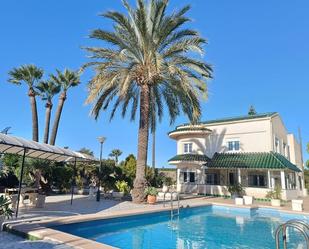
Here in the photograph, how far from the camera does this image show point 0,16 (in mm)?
19359

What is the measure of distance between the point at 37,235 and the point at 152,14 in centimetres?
1534

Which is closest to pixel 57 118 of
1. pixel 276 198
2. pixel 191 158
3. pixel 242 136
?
pixel 191 158

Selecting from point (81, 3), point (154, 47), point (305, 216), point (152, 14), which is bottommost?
point (305, 216)

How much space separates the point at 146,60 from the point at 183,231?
11.5 metres

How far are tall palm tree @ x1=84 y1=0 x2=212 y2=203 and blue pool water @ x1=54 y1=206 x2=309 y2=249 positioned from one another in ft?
15.2

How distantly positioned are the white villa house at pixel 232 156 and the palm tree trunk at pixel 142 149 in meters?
12.0

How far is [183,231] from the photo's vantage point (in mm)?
13062

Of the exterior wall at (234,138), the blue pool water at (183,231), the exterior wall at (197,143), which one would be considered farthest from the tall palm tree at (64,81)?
the blue pool water at (183,231)

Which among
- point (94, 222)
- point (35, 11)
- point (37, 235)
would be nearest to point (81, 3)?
point (35, 11)

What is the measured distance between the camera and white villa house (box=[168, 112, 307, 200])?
1115 inches

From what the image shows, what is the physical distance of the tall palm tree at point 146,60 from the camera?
18172 mm

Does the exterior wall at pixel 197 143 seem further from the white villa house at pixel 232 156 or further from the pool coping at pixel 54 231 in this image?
the pool coping at pixel 54 231

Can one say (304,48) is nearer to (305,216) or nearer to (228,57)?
(228,57)

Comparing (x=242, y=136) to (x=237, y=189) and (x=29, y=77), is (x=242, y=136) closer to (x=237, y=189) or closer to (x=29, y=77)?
(x=237, y=189)
